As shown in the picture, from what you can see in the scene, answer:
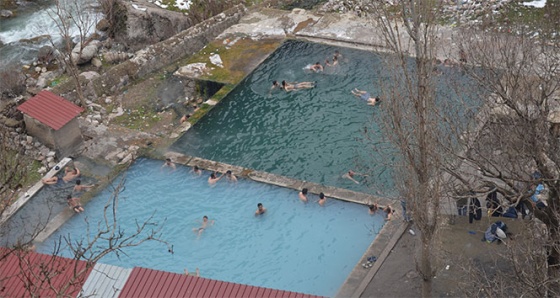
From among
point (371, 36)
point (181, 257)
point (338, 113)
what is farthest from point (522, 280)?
point (371, 36)

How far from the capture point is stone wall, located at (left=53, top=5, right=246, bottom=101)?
26422 millimetres

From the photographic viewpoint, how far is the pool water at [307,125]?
22047 millimetres

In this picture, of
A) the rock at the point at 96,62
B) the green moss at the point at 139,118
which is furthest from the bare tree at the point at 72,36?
the green moss at the point at 139,118

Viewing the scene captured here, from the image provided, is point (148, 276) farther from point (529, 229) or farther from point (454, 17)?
point (454, 17)

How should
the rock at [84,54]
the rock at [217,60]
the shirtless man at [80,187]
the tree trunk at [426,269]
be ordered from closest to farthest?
the tree trunk at [426,269]
the shirtless man at [80,187]
the rock at [217,60]
the rock at [84,54]

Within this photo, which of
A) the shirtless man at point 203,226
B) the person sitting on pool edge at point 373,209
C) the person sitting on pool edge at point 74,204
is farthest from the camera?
the person sitting on pool edge at point 74,204

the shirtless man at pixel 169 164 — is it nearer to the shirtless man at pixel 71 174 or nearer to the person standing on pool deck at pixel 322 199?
the shirtless man at pixel 71 174

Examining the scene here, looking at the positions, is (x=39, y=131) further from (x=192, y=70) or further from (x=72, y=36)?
(x=72, y=36)

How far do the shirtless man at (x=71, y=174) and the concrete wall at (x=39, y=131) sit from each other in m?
1.21

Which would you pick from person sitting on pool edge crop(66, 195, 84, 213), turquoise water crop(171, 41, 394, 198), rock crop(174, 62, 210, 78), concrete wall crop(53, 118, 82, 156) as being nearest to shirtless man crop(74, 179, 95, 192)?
person sitting on pool edge crop(66, 195, 84, 213)

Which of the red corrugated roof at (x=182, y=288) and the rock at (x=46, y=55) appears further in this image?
the rock at (x=46, y=55)

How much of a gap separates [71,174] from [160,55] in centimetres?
778

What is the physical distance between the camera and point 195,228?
20234 mm

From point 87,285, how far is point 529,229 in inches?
342
